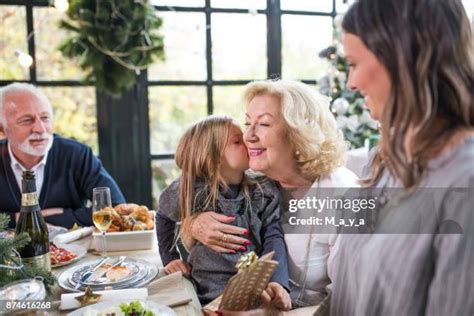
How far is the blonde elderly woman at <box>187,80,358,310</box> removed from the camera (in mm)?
992

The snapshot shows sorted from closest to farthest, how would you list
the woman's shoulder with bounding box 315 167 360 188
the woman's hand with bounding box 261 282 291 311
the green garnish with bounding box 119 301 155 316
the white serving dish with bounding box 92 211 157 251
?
the green garnish with bounding box 119 301 155 316
the woman's hand with bounding box 261 282 291 311
the woman's shoulder with bounding box 315 167 360 188
the white serving dish with bounding box 92 211 157 251

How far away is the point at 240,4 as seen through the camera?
2.14 m

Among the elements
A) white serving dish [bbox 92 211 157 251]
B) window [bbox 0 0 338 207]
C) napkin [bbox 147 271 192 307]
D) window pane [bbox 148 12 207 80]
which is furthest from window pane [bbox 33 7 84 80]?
napkin [bbox 147 271 192 307]

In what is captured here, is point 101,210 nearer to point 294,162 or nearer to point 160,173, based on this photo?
point 294,162

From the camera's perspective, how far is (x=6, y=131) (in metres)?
1.55

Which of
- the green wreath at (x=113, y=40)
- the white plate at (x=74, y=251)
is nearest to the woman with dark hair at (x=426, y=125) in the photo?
the white plate at (x=74, y=251)

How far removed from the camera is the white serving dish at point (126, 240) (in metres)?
1.11

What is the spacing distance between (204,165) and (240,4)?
1361 mm

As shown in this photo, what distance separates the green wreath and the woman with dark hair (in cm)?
149

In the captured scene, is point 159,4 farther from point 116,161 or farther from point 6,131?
point 6,131

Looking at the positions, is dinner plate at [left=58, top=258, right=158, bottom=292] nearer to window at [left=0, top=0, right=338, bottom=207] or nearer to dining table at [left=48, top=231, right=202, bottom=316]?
dining table at [left=48, top=231, right=202, bottom=316]

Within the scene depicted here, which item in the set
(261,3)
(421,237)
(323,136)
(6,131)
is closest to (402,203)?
(421,237)

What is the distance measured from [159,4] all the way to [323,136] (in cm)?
134

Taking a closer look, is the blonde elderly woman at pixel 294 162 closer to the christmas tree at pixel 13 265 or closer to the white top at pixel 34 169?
the christmas tree at pixel 13 265
